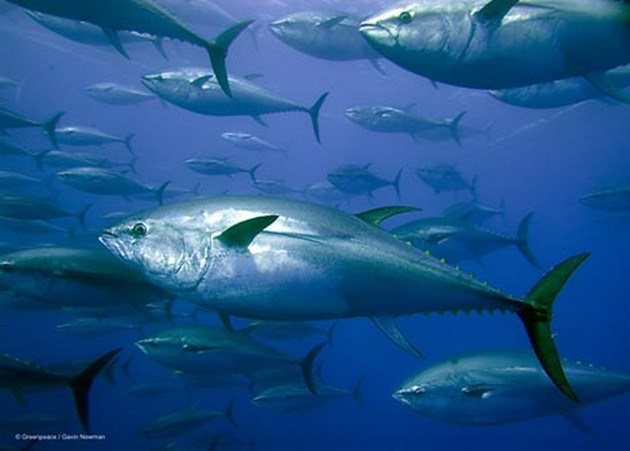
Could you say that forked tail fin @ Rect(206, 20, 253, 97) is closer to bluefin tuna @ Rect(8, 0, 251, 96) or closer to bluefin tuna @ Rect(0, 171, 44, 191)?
bluefin tuna @ Rect(8, 0, 251, 96)

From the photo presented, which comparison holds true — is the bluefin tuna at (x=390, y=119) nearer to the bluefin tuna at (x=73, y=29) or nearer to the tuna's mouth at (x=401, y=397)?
the bluefin tuna at (x=73, y=29)

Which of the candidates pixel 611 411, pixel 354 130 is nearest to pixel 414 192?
pixel 354 130

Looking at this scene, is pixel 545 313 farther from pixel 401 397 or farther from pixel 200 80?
pixel 200 80

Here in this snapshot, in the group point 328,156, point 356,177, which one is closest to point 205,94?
point 356,177

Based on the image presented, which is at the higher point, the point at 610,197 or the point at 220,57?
A: the point at 220,57

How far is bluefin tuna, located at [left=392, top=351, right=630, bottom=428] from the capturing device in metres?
3.60

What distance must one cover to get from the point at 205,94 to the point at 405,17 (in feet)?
9.19

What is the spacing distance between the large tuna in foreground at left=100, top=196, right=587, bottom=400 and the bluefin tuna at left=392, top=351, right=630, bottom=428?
85.3 inches

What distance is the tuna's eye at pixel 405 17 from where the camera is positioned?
88.2 inches

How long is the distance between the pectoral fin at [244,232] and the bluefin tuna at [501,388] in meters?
2.59

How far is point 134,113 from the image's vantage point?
153 ft

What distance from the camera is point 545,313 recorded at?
165 cm

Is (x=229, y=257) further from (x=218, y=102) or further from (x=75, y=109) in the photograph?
(x=75, y=109)

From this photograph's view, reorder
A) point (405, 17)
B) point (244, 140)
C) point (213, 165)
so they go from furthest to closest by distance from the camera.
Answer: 1. point (244, 140)
2. point (213, 165)
3. point (405, 17)
